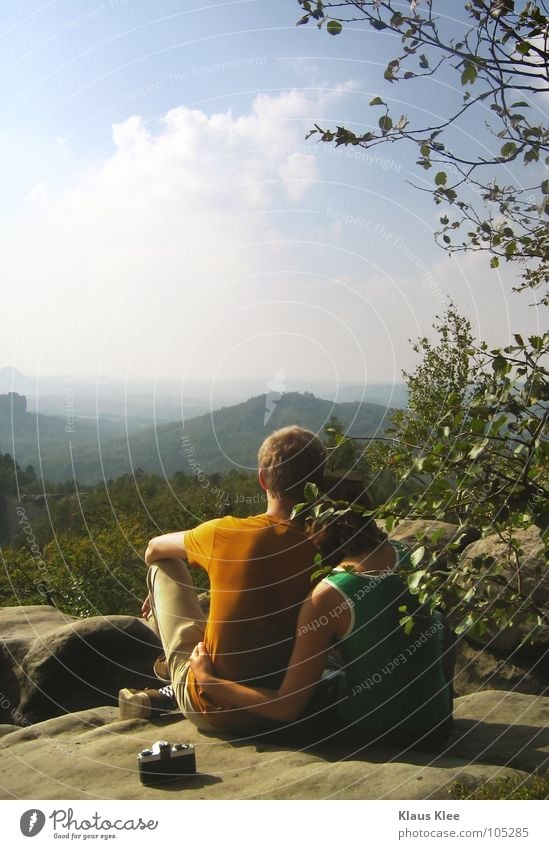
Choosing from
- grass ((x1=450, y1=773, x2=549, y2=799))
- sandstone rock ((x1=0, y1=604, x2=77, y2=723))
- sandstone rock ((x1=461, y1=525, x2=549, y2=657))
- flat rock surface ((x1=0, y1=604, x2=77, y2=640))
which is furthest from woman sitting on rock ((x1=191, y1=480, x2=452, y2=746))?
flat rock surface ((x1=0, y1=604, x2=77, y2=640))

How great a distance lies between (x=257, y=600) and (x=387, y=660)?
2.38ft

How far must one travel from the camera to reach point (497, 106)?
3.69 m

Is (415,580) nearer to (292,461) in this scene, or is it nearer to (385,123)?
(292,461)

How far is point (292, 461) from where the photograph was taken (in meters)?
4.41

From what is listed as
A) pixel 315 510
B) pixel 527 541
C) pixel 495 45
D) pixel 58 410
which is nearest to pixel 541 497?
pixel 315 510

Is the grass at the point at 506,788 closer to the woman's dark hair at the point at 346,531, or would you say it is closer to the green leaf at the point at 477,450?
the woman's dark hair at the point at 346,531

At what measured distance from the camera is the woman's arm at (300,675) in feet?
13.2

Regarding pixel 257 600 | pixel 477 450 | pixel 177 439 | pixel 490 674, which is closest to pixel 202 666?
pixel 257 600

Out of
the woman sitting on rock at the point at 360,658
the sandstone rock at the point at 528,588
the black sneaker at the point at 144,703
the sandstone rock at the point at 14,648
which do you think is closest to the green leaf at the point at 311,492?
the woman sitting on rock at the point at 360,658

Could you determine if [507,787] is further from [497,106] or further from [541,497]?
[497,106]

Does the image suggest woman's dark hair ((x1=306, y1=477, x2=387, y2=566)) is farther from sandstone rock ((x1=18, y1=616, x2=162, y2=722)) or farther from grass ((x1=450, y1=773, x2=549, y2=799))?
sandstone rock ((x1=18, y1=616, x2=162, y2=722))

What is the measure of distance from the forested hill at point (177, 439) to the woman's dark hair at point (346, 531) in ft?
7.17

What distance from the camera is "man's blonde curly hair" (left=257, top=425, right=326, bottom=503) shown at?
14.5ft

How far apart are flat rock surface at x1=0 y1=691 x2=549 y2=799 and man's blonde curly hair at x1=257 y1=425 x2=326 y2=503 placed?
1.31 meters
